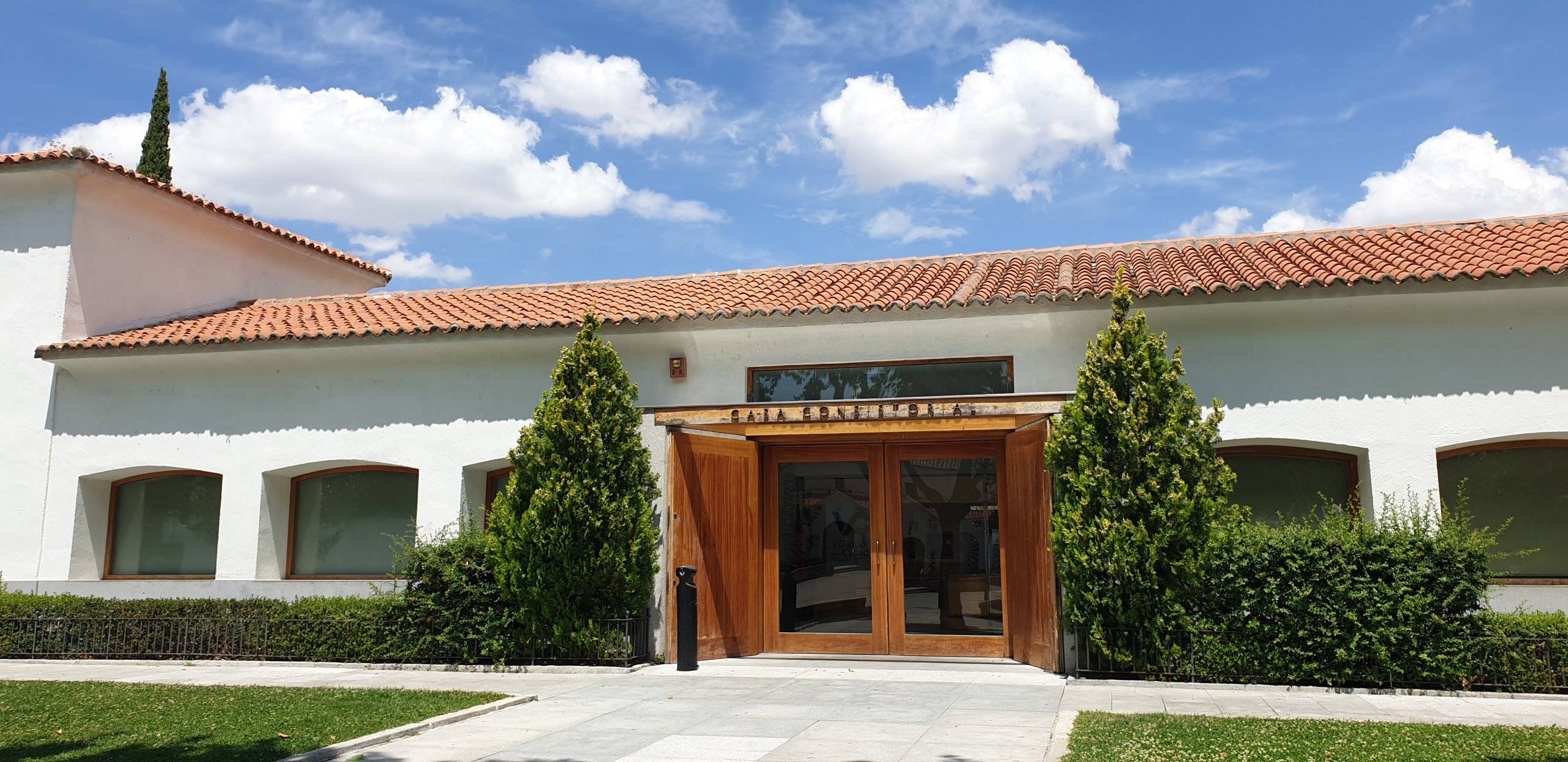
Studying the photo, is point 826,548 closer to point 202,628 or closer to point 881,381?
point 881,381

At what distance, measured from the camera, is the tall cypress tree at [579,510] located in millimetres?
11961

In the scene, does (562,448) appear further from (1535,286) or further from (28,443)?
(1535,286)

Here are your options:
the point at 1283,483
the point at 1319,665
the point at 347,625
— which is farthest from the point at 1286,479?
the point at 347,625

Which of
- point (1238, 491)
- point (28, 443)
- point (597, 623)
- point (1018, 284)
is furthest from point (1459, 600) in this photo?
point (28, 443)

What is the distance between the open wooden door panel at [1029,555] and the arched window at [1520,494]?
3960mm

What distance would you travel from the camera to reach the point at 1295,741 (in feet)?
24.4

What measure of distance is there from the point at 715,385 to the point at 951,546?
130 inches

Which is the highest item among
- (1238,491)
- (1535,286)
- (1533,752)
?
(1535,286)

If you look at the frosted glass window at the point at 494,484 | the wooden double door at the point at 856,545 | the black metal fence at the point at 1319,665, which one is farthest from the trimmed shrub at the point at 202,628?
the black metal fence at the point at 1319,665

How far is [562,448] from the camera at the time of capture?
39.7 ft

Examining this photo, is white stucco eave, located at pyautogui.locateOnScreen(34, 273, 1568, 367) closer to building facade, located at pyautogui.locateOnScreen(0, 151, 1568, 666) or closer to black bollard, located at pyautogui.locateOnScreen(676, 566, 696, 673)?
building facade, located at pyautogui.locateOnScreen(0, 151, 1568, 666)

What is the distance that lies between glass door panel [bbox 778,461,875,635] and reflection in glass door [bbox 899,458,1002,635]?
0.50 metres

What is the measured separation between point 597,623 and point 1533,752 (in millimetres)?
8429

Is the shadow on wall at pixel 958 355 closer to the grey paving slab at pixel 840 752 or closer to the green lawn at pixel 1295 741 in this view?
the green lawn at pixel 1295 741
